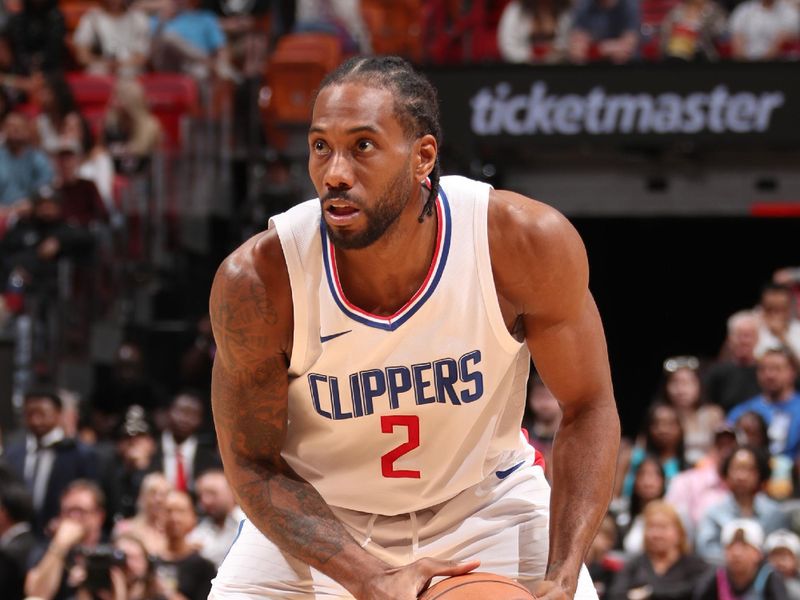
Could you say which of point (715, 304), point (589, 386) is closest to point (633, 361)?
point (715, 304)

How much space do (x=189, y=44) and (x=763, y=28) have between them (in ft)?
16.2

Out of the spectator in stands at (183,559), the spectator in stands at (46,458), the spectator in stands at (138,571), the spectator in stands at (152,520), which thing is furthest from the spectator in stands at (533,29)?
the spectator in stands at (138,571)

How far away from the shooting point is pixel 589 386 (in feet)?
12.9

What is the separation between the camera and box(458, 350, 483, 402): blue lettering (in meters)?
3.79

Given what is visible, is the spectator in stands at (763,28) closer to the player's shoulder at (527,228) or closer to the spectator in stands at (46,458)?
the spectator in stands at (46,458)

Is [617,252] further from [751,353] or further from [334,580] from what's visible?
[334,580]

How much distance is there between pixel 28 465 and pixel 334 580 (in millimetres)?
6015

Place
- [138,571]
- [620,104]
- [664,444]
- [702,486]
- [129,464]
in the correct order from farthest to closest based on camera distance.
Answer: [620,104], [129,464], [664,444], [702,486], [138,571]

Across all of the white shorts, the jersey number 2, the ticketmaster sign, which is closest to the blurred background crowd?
the ticketmaster sign

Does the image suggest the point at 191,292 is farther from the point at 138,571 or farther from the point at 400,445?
the point at 400,445

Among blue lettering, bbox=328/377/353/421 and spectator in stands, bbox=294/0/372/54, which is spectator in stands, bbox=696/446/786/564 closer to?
blue lettering, bbox=328/377/353/421

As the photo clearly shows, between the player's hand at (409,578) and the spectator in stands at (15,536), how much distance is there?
200 inches

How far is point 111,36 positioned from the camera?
1373 cm

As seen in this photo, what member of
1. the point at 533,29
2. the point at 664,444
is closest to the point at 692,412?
the point at 664,444
